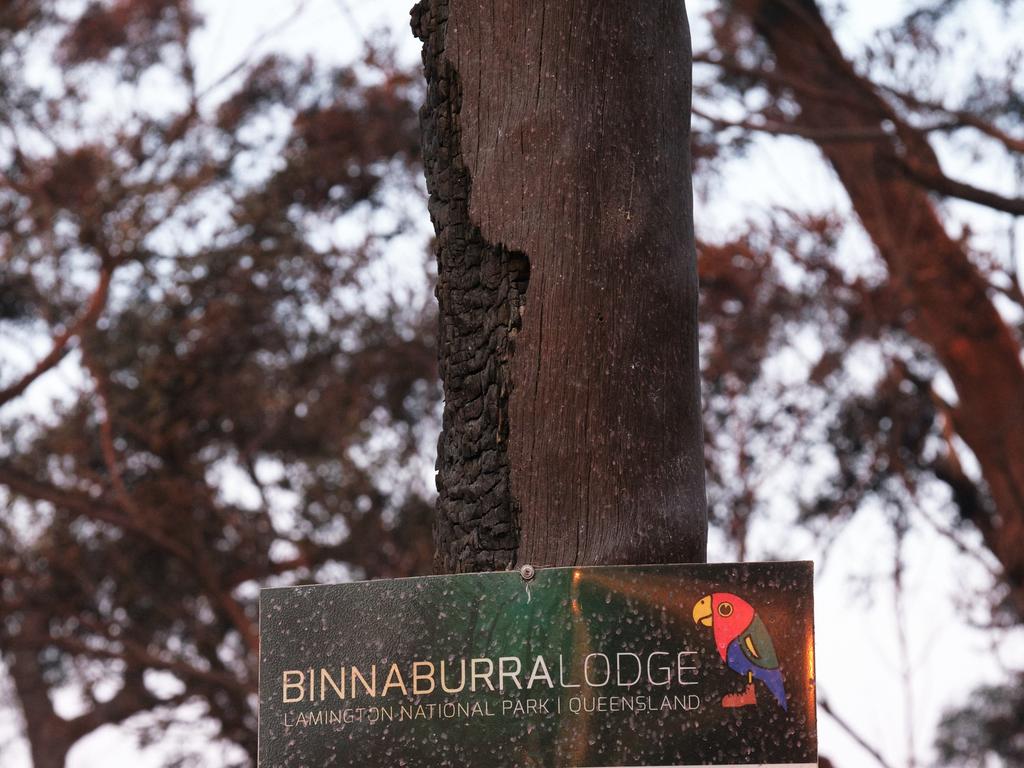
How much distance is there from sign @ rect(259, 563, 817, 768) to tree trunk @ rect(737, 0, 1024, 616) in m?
7.22

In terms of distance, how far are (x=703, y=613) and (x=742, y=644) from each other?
0.05m

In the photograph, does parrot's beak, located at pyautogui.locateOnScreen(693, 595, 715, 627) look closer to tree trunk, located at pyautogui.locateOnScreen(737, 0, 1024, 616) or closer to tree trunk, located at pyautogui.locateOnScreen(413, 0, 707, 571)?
tree trunk, located at pyautogui.locateOnScreen(413, 0, 707, 571)

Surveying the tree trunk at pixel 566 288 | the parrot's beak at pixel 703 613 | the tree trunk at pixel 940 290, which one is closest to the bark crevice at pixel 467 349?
the tree trunk at pixel 566 288

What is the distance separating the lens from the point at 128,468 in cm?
983

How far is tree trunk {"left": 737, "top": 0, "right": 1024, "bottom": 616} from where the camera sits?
858 cm

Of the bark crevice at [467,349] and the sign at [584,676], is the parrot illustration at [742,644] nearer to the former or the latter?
the sign at [584,676]

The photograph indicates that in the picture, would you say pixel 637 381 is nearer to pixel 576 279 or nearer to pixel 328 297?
pixel 576 279

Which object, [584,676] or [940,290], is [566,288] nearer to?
[584,676]

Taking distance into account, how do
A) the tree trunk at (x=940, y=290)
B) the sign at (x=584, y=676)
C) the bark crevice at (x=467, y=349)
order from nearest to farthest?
the sign at (x=584, y=676), the bark crevice at (x=467, y=349), the tree trunk at (x=940, y=290)

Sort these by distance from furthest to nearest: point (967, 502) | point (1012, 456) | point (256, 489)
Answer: point (256, 489) < point (967, 502) < point (1012, 456)

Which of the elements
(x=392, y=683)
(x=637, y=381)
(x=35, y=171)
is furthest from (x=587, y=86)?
(x=35, y=171)

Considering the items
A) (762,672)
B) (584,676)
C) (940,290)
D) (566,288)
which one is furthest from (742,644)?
(940,290)

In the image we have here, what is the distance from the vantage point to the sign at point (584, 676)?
1.46 meters

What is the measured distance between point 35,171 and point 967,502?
6710 mm
